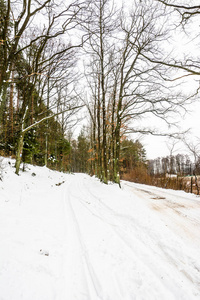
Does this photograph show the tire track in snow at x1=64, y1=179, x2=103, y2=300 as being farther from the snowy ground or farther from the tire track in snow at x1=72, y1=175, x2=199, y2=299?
the tire track in snow at x1=72, y1=175, x2=199, y2=299

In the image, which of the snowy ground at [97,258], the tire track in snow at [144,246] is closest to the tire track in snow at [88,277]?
the snowy ground at [97,258]

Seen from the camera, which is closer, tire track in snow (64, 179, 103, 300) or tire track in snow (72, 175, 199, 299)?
tire track in snow (64, 179, 103, 300)

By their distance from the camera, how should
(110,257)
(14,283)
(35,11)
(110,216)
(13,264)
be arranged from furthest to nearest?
1. (35,11)
2. (110,216)
3. (110,257)
4. (13,264)
5. (14,283)

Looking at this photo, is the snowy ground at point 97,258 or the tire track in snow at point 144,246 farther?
the tire track in snow at point 144,246

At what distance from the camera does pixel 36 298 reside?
147 cm

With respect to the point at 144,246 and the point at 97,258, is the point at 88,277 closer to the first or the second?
the point at 97,258

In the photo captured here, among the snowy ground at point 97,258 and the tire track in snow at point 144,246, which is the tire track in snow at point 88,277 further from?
the tire track in snow at point 144,246

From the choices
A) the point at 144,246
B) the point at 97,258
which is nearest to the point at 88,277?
the point at 97,258

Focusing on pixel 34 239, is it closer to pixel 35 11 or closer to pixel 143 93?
pixel 35 11

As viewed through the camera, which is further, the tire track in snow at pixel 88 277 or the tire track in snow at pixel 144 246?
the tire track in snow at pixel 144 246

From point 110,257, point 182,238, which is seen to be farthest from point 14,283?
point 182,238

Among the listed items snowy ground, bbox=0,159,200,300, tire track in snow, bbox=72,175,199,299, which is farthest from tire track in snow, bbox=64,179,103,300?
tire track in snow, bbox=72,175,199,299

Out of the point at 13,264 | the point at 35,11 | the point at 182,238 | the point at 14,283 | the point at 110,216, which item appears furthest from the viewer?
the point at 35,11

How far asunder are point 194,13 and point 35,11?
6.35 m
